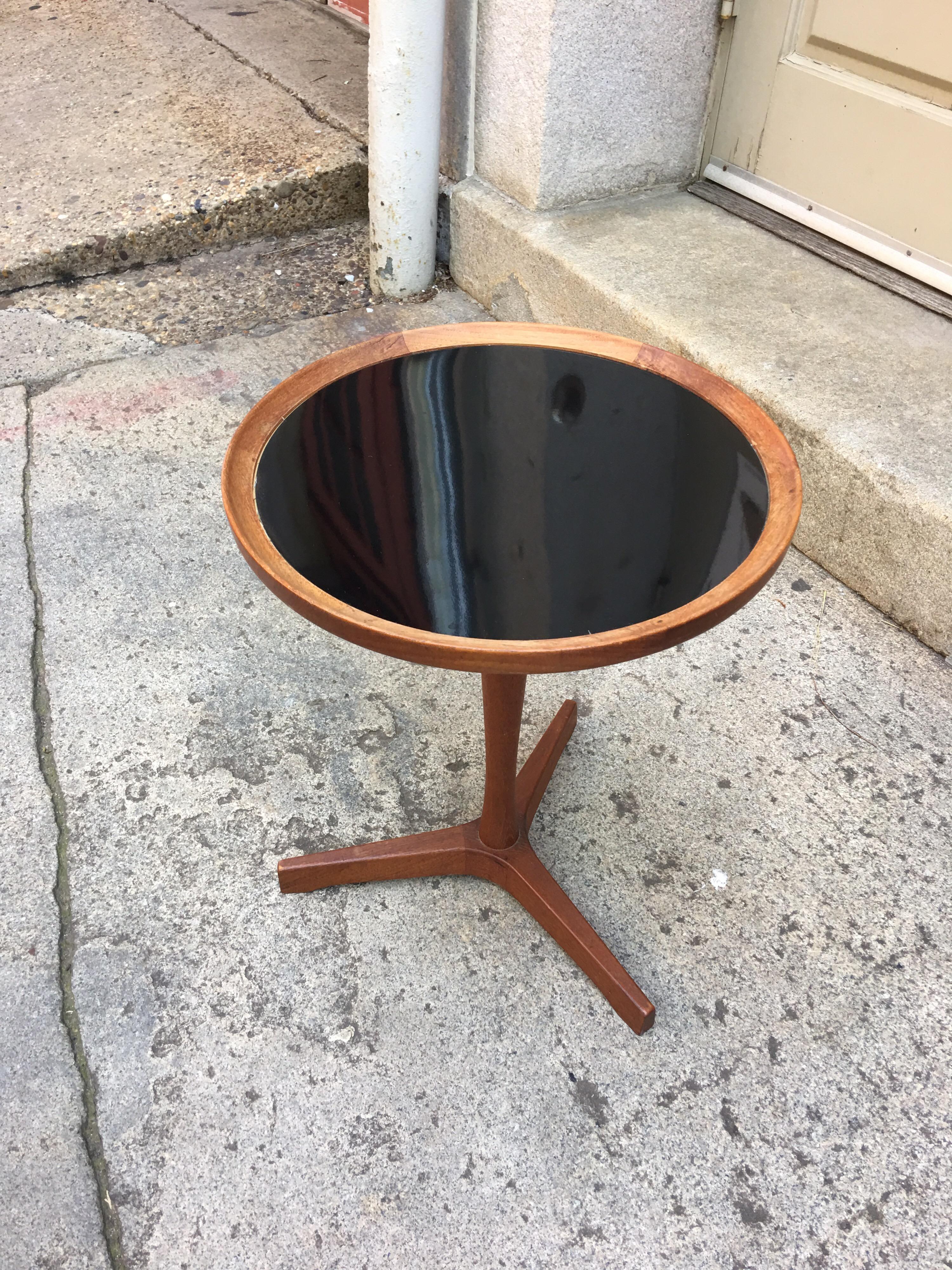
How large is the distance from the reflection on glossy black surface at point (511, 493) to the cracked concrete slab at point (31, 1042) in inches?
34.3

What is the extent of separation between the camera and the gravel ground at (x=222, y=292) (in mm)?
3199

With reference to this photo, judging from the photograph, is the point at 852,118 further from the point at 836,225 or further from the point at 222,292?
the point at 222,292

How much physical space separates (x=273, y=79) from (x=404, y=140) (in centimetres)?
156

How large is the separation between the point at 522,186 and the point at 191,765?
2104 millimetres

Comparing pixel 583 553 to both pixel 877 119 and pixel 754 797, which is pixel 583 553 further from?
pixel 877 119

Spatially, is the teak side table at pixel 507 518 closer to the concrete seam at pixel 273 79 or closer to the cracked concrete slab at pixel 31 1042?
the cracked concrete slab at pixel 31 1042

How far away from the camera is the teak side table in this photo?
4.02 ft

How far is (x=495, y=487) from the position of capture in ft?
4.83

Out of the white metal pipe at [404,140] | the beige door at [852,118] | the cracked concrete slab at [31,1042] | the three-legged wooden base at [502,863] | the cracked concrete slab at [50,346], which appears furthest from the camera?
the cracked concrete slab at [50,346]

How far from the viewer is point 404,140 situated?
2977 mm

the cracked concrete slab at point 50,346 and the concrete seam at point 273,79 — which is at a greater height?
the concrete seam at point 273,79

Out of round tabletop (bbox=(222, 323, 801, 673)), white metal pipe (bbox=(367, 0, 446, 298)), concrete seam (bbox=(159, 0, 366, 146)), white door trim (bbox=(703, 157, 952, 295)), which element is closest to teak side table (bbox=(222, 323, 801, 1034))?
round tabletop (bbox=(222, 323, 801, 673))

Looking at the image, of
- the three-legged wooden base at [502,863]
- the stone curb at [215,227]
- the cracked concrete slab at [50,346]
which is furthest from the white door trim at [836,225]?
the cracked concrete slab at [50,346]

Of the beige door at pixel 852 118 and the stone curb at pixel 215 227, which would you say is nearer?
the beige door at pixel 852 118
